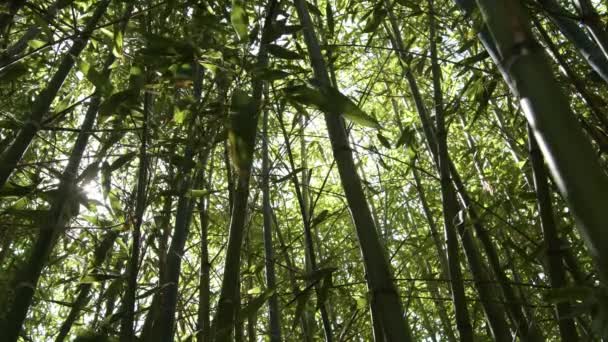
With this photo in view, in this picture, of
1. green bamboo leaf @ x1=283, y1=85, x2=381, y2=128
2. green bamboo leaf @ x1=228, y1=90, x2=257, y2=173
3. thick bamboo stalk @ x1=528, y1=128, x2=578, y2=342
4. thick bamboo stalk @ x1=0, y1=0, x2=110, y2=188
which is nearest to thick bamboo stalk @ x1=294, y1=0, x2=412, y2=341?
green bamboo leaf @ x1=283, y1=85, x2=381, y2=128

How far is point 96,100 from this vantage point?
72.7 inches

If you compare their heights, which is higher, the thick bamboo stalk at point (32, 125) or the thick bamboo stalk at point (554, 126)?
the thick bamboo stalk at point (32, 125)

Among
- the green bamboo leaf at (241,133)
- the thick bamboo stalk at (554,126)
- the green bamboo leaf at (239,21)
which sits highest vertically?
the green bamboo leaf at (239,21)

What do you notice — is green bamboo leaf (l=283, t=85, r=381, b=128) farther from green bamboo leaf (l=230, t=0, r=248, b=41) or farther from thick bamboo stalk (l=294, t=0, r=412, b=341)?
green bamboo leaf (l=230, t=0, r=248, b=41)

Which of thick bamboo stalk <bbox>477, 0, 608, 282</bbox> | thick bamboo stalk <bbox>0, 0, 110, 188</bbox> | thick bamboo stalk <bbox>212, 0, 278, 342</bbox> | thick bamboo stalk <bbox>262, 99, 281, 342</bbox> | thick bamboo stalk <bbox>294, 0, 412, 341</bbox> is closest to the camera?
thick bamboo stalk <bbox>477, 0, 608, 282</bbox>

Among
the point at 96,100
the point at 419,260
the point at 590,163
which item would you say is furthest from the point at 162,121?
the point at 419,260

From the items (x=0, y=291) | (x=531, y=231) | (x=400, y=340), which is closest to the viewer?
(x=400, y=340)

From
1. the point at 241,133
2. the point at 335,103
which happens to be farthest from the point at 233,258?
the point at 335,103

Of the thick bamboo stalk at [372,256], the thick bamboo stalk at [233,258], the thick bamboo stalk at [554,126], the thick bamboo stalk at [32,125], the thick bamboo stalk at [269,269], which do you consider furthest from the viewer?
the thick bamboo stalk at [269,269]

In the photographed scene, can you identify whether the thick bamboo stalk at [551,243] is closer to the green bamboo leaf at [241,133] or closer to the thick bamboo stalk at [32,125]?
the green bamboo leaf at [241,133]

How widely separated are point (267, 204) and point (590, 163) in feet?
5.68

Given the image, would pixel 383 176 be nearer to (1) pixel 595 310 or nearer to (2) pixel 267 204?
(2) pixel 267 204

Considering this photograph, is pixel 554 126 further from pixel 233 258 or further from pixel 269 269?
pixel 269 269

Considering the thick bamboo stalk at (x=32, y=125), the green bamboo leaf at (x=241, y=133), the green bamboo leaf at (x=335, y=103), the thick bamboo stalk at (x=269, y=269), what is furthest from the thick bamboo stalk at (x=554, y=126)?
the thick bamboo stalk at (x=269, y=269)
